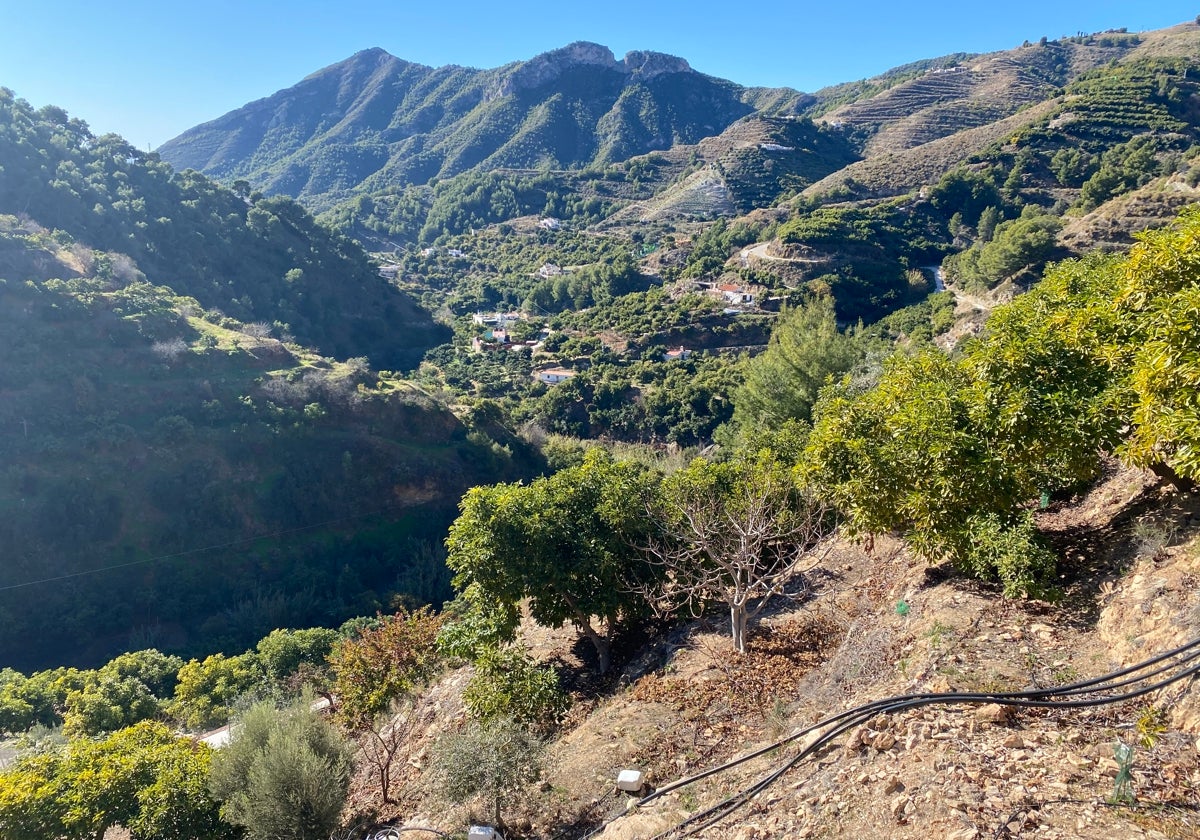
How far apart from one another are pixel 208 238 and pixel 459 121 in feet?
396

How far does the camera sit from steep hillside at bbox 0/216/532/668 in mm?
26719

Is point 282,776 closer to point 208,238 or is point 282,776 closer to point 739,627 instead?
point 739,627

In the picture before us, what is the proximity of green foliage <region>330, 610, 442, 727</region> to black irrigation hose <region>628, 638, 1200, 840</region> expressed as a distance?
600 centimetres

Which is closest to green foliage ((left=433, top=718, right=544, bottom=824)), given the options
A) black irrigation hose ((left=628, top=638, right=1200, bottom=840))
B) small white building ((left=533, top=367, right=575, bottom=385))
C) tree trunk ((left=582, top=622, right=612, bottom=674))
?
black irrigation hose ((left=628, top=638, right=1200, bottom=840))

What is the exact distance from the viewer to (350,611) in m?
27.4

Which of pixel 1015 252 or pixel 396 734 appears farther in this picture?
pixel 1015 252

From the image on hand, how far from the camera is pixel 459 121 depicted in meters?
160

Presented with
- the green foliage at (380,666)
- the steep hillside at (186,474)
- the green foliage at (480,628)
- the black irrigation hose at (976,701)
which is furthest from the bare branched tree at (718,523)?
the steep hillside at (186,474)

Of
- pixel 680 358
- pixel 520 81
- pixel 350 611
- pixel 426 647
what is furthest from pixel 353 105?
pixel 426 647

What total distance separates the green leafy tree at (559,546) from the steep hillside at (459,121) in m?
137

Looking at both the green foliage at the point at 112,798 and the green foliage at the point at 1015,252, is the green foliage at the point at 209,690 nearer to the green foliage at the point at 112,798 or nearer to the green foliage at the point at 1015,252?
the green foliage at the point at 112,798

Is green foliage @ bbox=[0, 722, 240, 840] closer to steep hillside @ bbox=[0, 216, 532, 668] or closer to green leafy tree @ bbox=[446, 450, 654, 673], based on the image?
green leafy tree @ bbox=[446, 450, 654, 673]

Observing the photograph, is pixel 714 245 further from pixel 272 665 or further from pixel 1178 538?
pixel 1178 538

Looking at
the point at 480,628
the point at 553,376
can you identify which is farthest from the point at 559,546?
the point at 553,376
